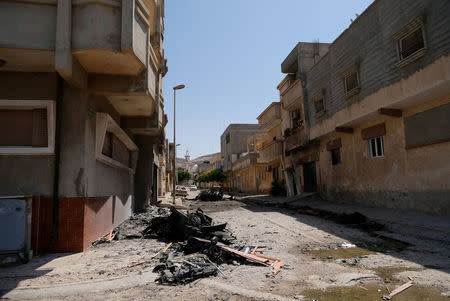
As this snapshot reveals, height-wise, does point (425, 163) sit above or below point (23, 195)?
above

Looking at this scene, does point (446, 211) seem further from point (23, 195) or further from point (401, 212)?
point (23, 195)

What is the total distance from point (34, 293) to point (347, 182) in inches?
553

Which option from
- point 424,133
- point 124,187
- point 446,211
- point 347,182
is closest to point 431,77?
point 424,133

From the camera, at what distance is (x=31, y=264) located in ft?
18.0

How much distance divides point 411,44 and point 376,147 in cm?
444

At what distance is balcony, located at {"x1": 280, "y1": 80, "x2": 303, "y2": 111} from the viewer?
768 inches

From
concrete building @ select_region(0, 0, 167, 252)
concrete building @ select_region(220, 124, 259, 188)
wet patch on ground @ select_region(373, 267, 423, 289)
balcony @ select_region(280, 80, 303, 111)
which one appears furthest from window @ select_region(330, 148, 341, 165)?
concrete building @ select_region(220, 124, 259, 188)

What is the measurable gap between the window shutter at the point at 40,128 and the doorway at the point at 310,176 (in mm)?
15837

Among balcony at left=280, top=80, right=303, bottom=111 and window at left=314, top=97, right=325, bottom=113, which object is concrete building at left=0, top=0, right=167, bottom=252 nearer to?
window at left=314, top=97, right=325, bottom=113

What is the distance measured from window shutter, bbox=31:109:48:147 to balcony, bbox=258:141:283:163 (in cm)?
1900

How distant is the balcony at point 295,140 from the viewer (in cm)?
1953

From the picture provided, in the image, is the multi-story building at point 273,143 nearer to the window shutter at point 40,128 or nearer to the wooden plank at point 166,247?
the wooden plank at point 166,247

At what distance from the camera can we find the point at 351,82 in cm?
1406

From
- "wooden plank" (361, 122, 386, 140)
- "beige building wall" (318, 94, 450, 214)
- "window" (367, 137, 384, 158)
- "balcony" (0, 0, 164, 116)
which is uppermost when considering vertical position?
"balcony" (0, 0, 164, 116)
